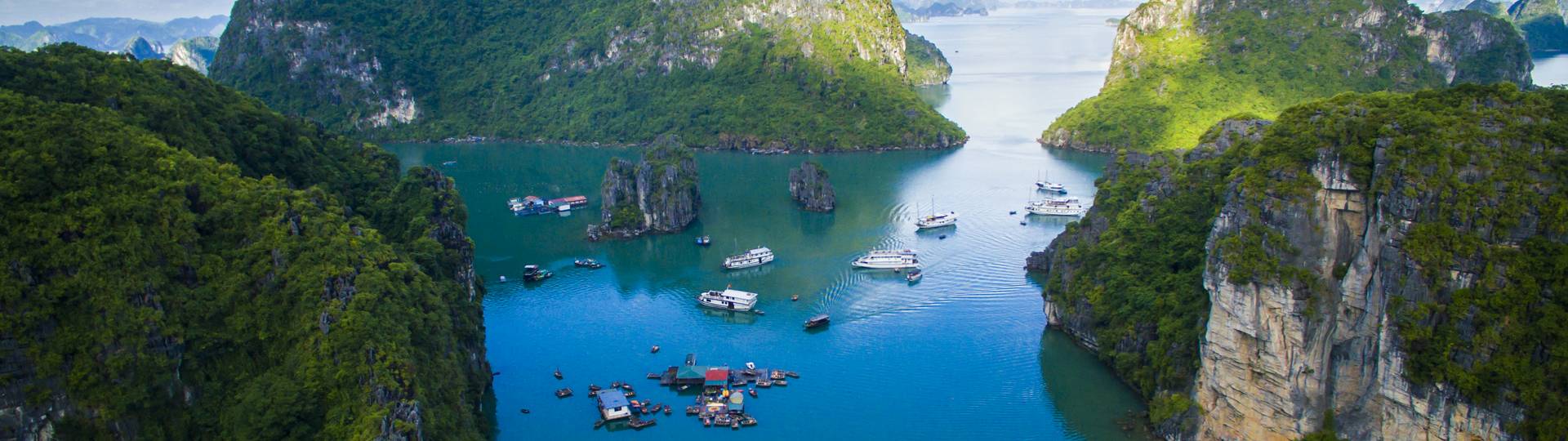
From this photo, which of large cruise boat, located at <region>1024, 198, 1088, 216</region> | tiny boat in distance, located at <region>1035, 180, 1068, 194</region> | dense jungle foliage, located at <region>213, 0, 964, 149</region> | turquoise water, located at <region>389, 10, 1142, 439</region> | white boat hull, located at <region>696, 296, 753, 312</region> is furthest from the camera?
dense jungle foliage, located at <region>213, 0, 964, 149</region>

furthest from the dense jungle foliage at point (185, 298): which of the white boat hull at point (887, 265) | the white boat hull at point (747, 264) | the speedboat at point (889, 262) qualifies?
the speedboat at point (889, 262)

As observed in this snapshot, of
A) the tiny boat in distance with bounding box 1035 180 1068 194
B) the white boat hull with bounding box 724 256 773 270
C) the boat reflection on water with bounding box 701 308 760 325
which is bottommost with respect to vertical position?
the boat reflection on water with bounding box 701 308 760 325

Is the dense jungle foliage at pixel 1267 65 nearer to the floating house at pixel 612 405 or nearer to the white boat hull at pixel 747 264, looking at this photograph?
the white boat hull at pixel 747 264

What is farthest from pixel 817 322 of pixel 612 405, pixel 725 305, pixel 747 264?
pixel 612 405

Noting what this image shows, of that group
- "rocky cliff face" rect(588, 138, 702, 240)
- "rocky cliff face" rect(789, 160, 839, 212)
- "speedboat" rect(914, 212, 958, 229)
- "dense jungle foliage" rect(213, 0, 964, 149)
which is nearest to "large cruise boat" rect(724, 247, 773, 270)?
"rocky cliff face" rect(588, 138, 702, 240)

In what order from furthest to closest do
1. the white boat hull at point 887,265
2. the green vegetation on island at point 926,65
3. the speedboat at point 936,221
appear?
the green vegetation on island at point 926,65, the speedboat at point 936,221, the white boat hull at point 887,265

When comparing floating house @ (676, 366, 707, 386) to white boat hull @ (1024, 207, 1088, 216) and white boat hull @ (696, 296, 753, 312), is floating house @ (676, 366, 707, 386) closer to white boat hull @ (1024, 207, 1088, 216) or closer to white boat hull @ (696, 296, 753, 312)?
white boat hull @ (696, 296, 753, 312)
